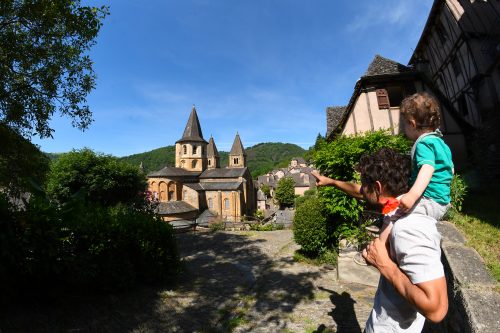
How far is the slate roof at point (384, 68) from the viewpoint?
12.2 m

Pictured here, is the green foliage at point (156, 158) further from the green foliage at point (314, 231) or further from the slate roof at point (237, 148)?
the green foliage at point (314, 231)

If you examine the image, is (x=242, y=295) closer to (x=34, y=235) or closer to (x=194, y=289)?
(x=194, y=289)

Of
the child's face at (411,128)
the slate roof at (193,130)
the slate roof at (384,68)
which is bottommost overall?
the child's face at (411,128)

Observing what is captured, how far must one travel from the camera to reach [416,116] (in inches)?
90.9

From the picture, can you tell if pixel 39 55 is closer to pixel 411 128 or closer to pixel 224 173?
pixel 411 128

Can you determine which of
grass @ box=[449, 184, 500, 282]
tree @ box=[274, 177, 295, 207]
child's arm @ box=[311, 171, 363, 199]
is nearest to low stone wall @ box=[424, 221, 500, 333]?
grass @ box=[449, 184, 500, 282]

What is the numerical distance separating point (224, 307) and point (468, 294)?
427cm

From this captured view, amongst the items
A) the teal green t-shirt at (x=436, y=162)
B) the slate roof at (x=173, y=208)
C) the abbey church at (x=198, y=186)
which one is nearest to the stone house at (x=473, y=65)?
the teal green t-shirt at (x=436, y=162)

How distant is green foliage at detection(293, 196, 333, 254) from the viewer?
880 centimetres

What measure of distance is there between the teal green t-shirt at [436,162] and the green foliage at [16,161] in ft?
29.0

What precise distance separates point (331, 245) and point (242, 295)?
12.7ft

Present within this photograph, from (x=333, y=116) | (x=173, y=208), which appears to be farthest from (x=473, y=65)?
(x=173, y=208)

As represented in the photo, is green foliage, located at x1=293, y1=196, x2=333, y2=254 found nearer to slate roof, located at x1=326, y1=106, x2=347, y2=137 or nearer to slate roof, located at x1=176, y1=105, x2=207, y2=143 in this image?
slate roof, located at x1=326, y1=106, x2=347, y2=137

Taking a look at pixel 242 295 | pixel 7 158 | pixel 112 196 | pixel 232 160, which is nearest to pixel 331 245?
pixel 242 295
